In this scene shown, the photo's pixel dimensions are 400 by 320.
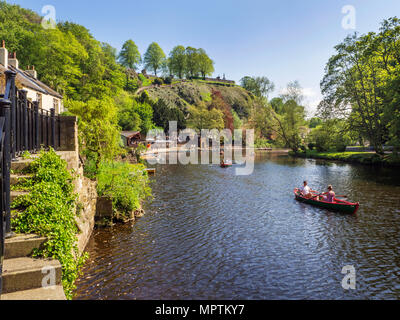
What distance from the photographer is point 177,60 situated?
140 meters

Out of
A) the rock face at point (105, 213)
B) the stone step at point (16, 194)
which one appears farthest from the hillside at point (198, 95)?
Result: the stone step at point (16, 194)

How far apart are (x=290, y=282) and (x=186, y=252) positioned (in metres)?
4.62

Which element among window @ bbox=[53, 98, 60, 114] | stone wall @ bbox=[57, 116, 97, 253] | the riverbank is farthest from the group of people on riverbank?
window @ bbox=[53, 98, 60, 114]

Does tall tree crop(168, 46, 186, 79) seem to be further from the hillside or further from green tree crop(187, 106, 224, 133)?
green tree crop(187, 106, 224, 133)

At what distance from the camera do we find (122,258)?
1141 cm

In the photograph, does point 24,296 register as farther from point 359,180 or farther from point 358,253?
point 359,180

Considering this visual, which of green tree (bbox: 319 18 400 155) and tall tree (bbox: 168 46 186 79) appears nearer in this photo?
green tree (bbox: 319 18 400 155)

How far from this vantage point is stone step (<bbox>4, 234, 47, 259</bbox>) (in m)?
5.12

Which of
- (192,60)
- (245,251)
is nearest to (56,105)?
(245,251)

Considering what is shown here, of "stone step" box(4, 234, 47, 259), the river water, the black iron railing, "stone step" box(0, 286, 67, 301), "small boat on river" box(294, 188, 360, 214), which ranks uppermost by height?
the black iron railing

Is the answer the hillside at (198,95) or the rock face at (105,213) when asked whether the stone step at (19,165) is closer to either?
the rock face at (105,213)

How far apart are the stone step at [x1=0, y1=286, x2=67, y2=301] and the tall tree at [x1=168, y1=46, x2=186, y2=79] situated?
144 m

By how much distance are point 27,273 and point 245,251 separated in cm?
963

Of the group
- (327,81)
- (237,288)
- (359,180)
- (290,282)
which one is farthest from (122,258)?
(327,81)
